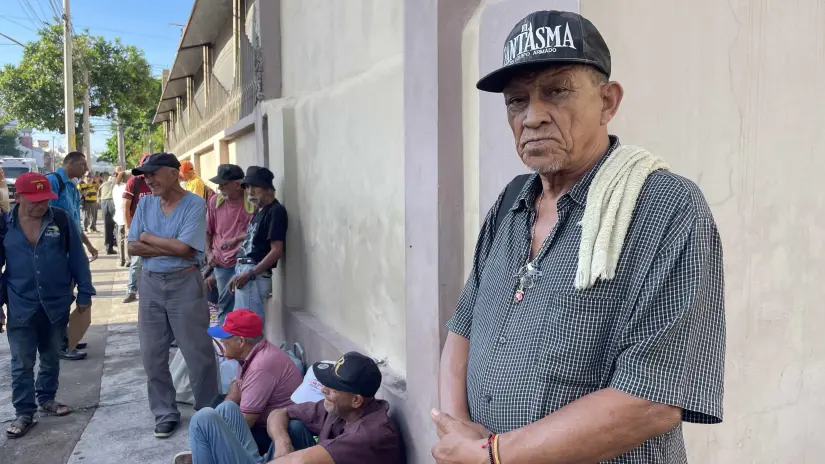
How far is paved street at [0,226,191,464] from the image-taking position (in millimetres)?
4027

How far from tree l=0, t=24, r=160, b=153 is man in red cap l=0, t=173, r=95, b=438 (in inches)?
904

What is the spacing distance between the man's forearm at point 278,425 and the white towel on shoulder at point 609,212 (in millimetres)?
2368

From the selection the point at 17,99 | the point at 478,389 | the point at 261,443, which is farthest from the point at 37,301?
the point at 17,99

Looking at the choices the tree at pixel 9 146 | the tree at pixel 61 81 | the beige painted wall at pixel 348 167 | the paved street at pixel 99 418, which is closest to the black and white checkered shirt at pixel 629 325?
the beige painted wall at pixel 348 167

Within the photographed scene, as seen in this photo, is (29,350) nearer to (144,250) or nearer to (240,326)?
(144,250)

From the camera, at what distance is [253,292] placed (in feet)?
17.3

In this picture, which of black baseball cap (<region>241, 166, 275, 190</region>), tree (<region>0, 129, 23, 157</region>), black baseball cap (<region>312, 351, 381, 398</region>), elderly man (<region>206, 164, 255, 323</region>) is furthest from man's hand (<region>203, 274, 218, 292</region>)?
tree (<region>0, 129, 23, 157</region>)

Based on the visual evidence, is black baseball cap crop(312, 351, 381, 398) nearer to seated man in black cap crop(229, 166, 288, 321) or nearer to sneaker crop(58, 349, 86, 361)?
seated man in black cap crop(229, 166, 288, 321)

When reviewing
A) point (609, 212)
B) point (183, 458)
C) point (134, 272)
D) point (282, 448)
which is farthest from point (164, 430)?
point (134, 272)

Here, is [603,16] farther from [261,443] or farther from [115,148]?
[115,148]

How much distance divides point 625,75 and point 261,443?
107 inches

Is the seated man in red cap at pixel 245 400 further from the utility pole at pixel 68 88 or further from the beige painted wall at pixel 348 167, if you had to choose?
the utility pole at pixel 68 88

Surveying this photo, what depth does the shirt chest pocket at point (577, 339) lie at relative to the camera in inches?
48.5

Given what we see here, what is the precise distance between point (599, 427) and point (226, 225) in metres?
4.89
